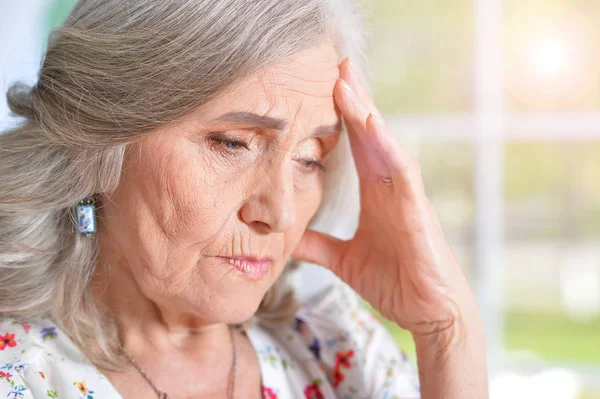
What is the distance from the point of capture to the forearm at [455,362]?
1430 mm

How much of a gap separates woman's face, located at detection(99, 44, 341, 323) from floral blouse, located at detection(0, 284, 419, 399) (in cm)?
22

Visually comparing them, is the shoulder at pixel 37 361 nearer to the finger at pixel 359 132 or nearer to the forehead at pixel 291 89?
the forehead at pixel 291 89

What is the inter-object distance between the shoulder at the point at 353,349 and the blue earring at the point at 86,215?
0.64m

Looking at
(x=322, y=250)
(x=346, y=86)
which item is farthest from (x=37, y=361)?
(x=346, y=86)

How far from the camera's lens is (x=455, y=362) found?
1444 millimetres

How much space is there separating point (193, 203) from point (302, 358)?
62 cm

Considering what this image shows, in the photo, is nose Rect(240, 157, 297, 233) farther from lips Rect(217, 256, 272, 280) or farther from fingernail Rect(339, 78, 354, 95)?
fingernail Rect(339, 78, 354, 95)

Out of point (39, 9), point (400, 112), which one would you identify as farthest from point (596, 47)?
point (39, 9)

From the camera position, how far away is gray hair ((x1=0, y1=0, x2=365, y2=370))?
117cm

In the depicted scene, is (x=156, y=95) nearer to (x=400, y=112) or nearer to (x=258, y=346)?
(x=258, y=346)

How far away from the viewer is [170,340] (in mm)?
1455

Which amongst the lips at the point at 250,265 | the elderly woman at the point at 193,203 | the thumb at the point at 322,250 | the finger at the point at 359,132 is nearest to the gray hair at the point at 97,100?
the elderly woman at the point at 193,203

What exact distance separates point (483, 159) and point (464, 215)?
1.55ft

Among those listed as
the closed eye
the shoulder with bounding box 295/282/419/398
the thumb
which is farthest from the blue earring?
the shoulder with bounding box 295/282/419/398
